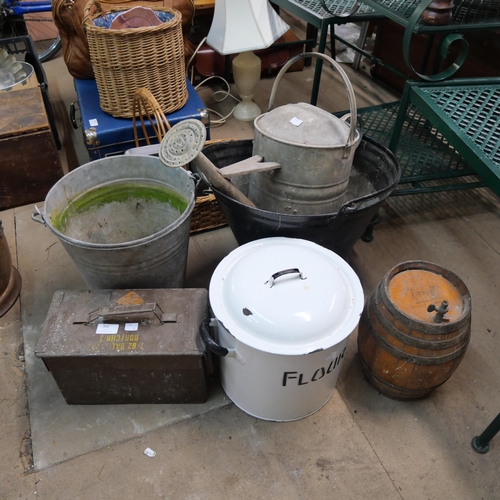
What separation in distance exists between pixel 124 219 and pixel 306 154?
2.98 feet

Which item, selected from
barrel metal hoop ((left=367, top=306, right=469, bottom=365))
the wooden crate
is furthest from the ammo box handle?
the wooden crate

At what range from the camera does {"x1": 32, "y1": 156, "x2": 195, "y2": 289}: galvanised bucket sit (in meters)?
1.45

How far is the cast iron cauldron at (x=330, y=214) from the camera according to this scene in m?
1.50

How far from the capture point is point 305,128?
1525 millimetres

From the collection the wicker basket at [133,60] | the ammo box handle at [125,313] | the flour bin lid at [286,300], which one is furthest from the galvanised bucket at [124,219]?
the wicker basket at [133,60]

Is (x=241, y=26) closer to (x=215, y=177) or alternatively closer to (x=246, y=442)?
(x=215, y=177)

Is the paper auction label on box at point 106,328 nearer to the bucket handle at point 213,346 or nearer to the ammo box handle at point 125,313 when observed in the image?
the ammo box handle at point 125,313

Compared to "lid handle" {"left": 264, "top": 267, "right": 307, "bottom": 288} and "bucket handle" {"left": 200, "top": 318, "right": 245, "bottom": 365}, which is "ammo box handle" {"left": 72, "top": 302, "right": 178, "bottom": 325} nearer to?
"bucket handle" {"left": 200, "top": 318, "right": 245, "bottom": 365}

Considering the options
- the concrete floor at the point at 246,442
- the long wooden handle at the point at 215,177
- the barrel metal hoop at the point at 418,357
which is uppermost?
the long wooden handle at the point at 215,177

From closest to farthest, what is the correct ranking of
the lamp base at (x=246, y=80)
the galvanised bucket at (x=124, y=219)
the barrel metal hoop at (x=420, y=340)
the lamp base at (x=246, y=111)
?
the barrel metal hoop at (x=420, y=340) → the galvanised bucket at (x=124, y=219) → the lamp base at (x=246, y=80) → the lamp base at (x=246, y=111)

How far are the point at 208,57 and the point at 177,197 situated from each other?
6.50 feet

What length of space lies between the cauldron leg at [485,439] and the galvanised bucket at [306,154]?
942 mm

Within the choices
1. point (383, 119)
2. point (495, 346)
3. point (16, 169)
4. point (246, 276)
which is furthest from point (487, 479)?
point (16, 169)

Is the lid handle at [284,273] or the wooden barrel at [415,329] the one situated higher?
the lid handle at [284,273]
